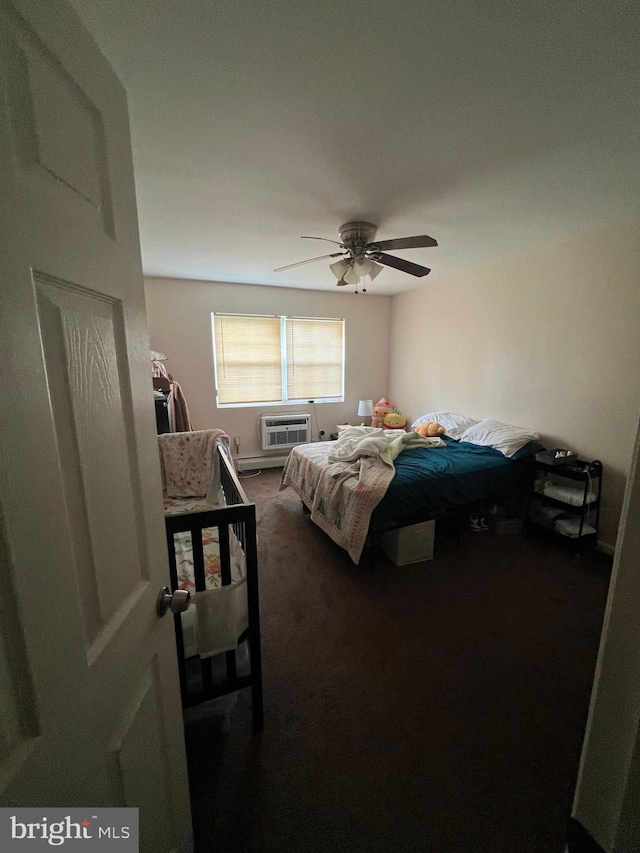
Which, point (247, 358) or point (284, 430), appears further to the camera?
point (284, 430)

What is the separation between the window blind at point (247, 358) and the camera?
175 inches

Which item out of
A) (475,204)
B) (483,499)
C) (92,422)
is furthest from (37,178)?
(483,499)

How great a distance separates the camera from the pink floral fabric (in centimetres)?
246

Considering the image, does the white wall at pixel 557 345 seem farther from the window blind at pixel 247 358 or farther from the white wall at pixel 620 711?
the window blind at pixel 247 358

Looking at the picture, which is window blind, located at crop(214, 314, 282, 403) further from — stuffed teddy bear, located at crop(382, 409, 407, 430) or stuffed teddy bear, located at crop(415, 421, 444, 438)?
stuffed teddy bear, located at crop(415, 421, 444, 438)

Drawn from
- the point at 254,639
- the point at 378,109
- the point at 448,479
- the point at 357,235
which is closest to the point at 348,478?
the point at 448,479

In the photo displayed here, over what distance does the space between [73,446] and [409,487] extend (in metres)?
2.29

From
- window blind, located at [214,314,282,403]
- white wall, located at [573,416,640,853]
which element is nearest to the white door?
white wall, located at [573,416,640,853]

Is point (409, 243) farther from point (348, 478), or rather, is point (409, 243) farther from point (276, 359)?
point (276, 359)

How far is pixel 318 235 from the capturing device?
8.82 ft

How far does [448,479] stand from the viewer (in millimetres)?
2701

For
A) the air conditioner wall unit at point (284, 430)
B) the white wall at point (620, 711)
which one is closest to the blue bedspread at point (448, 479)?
the white wall at point (620, 711)

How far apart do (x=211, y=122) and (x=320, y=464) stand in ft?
7.38

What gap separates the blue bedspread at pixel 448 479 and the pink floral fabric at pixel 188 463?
1279mm
